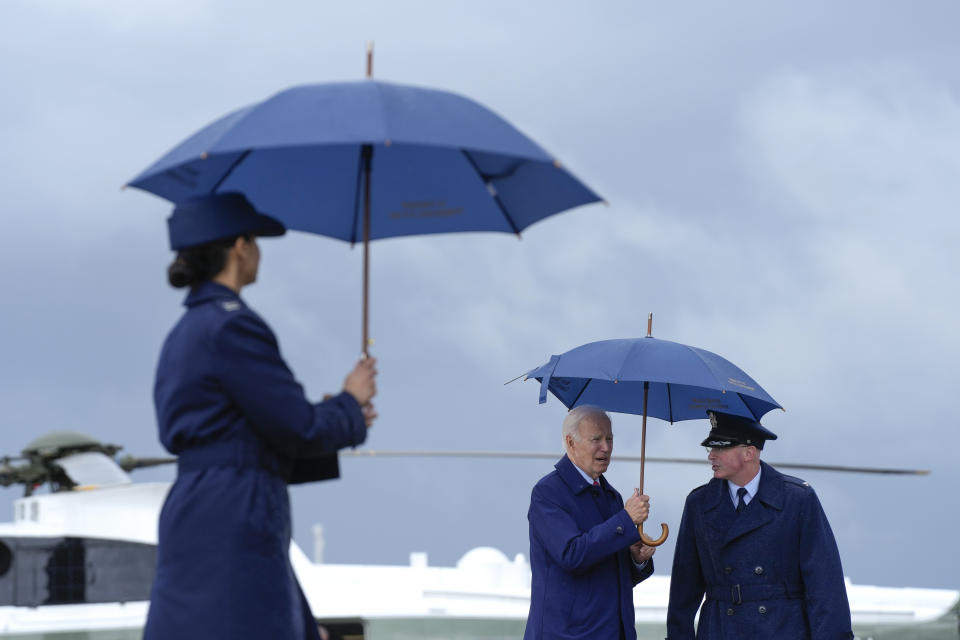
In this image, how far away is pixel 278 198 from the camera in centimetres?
460

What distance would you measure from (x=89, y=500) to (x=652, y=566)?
647cm

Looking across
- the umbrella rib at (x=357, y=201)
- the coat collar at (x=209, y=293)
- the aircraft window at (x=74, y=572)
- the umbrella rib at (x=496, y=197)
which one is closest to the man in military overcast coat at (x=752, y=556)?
the umbrella rib at (x=496, y=197)

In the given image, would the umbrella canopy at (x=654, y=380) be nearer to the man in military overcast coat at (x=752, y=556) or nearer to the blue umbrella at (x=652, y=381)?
the blue umbrella at (x=652, y=381)

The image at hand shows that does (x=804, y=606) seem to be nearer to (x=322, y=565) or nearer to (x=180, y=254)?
(x=180, y=254)

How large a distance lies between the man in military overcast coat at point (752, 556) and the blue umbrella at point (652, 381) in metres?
0.22

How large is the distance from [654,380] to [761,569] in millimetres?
967

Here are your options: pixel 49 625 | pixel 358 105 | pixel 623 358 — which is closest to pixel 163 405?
pixel 358 105

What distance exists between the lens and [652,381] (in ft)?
19.7

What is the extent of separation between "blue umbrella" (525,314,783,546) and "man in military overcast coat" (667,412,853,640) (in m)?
0.22

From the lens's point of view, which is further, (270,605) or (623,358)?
(623,358)

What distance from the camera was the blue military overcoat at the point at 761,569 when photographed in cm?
552

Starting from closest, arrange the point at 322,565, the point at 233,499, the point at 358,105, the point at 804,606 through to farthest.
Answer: the point at 233,499 < the point at 358,105 < the point at 804,606 < the point at 322,565

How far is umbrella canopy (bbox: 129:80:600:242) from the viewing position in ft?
12.6

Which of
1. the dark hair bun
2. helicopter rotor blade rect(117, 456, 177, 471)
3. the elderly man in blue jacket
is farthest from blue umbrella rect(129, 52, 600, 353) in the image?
helicopter rotor blade rect(117, 456, 177, 471)
